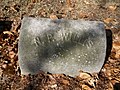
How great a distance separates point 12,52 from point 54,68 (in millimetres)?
707

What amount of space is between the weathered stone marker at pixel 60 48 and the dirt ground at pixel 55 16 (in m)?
0.13

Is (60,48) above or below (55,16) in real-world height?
below

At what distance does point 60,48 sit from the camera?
→ 3.55 m

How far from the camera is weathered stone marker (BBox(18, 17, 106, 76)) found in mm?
3512

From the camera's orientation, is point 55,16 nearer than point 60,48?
No

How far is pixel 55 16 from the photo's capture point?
15.2 ft

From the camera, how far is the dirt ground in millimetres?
3602

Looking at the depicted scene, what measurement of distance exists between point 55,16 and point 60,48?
1.20 metres

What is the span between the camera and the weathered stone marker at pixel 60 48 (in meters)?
3.51

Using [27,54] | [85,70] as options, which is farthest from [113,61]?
[27,54]

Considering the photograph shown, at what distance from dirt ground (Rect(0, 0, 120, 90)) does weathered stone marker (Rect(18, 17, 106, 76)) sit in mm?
127

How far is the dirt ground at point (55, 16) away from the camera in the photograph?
11.8ft

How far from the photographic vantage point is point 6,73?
369cm

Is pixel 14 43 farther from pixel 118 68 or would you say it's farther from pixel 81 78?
pixel 118 68
